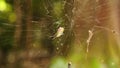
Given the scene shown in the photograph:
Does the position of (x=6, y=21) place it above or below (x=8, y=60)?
above

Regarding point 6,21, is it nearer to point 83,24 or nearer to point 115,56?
point 83,24

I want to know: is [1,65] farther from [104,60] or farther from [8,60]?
[104,60]

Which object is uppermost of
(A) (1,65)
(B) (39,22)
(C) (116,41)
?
(B) (39,22)

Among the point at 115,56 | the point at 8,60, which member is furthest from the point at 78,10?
the point at 8,60

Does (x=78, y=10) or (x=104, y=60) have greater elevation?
(x=78, y=10)

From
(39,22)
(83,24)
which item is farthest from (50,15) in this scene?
(83,24)

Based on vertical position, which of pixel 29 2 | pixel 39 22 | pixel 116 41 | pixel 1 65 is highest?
pixel 29 2
